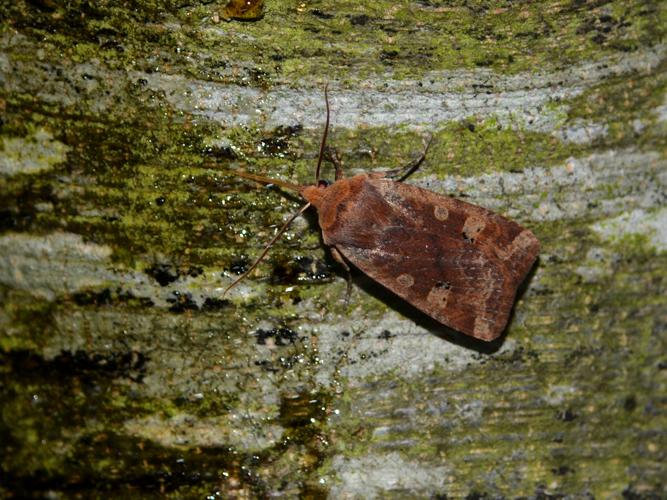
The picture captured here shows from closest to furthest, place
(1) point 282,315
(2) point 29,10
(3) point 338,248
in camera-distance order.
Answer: (2) point 29,10 → (1) point 282,315 → (3) point 338,248

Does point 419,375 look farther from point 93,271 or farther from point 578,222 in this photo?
point 93,271

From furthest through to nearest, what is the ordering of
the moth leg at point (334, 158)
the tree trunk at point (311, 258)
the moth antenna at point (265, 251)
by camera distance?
the moth leg at point (334, 158), the moth antenna at point (265, 251), the tree trunk at point (311, 258)

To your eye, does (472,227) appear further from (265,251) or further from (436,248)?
(265,251)

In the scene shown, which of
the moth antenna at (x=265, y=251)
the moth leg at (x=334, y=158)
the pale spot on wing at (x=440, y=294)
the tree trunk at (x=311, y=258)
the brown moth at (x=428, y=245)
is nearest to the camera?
the tree trunk at (x=311, y=258)

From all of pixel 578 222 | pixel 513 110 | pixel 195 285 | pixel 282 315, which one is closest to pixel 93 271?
pixel 195 285

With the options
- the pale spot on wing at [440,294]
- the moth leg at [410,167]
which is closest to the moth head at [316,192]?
the moth leg at [410,167]

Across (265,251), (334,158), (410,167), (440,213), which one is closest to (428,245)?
(440,213)

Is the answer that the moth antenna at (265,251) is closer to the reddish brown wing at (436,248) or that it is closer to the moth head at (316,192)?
the moth head at (316,192)
